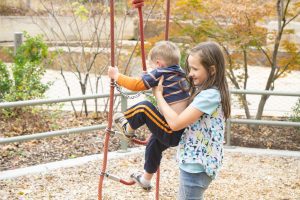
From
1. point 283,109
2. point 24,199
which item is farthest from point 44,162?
point 283,109

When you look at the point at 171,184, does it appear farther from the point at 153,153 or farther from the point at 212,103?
the point at 212,103

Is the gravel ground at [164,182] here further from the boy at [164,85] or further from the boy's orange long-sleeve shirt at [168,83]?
the boy's orange long-sleeve shirt at [168,83]

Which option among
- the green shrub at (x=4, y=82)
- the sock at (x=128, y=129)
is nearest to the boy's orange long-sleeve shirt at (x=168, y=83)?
the sock at (x=128, y=129)

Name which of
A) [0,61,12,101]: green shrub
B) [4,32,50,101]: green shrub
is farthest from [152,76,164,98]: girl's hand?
[0,61,12,101]: green shrub

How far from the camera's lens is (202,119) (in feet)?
9.00

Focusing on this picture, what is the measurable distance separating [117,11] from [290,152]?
475 cm

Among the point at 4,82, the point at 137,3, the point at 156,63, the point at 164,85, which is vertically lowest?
the point at 4,82

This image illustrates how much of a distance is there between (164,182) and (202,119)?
2.39 m

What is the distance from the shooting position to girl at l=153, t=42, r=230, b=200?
268 centimetres

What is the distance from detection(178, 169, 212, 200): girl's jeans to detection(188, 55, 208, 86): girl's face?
0.48 m

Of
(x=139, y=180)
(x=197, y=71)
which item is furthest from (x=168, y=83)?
(x=139, y=180)

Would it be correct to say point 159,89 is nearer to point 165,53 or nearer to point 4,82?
point 165,53

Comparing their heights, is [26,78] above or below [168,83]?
below

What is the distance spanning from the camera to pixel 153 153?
3.28m
